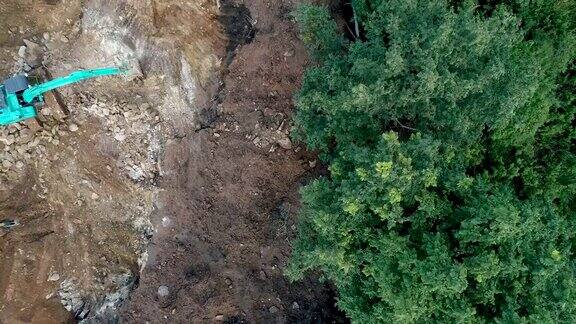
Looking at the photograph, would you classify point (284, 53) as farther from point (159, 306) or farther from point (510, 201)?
point (159, 306)

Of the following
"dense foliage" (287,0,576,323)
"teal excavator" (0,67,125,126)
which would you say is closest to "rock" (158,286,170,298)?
"dense foliage" (287,0,576,323)

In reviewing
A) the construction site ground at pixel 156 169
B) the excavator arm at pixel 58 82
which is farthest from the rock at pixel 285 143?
the excavator arm at pixel 58 82

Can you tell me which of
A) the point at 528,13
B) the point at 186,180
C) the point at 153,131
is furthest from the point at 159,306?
the point at 528,13

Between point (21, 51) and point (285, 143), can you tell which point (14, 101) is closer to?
point (21, 51)

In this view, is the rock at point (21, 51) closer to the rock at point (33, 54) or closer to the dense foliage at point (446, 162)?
the rock at point (33, 54)

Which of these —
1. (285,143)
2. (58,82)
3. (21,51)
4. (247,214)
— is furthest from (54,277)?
(285,143)
